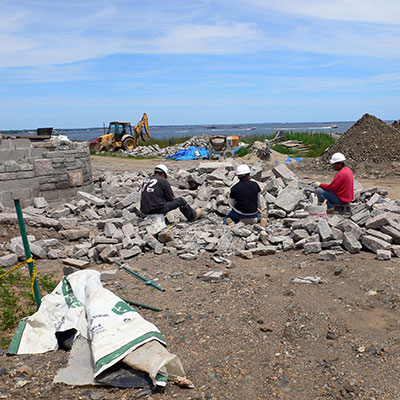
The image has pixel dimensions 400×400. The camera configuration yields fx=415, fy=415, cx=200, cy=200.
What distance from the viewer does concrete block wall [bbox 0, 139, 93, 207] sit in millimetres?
9391

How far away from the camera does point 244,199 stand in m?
7.56

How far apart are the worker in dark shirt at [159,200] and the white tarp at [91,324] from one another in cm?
357

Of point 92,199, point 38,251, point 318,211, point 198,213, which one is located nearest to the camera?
point 38,251

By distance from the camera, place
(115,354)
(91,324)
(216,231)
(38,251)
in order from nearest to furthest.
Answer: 1. (115,354)
2. (91,324)
3. (38,251)
4. (216,231)

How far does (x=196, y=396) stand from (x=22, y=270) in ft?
13.0

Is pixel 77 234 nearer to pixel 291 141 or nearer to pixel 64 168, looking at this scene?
pixel 64 168

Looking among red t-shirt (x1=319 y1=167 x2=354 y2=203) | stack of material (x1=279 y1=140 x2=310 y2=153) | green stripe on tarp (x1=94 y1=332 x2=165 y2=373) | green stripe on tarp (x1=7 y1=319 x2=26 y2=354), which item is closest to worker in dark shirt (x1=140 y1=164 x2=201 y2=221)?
red t-shirt (x1=319 y1=167 x2=354 y2=203)

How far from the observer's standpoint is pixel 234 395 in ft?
10.2

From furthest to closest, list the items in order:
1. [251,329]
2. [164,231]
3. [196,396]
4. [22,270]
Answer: [164,231] < [22,270] < [251,329] < [196,396]

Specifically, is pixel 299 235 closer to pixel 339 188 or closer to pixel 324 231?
pixel 324 231

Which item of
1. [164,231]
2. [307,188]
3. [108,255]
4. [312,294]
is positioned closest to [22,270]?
[108,255]

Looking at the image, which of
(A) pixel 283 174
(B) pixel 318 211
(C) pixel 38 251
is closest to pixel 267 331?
(B) pixel 318 211

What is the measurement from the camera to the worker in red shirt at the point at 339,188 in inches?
311

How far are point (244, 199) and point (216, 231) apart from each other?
88 centimetres
